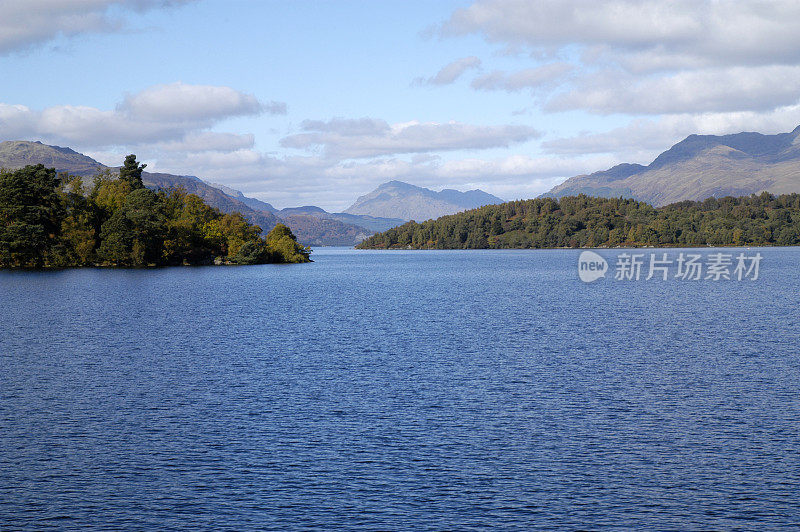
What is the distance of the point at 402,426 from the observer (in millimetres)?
30812

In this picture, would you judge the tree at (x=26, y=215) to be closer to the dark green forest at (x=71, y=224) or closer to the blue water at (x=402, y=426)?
the dark green forest at (x=71, y=224)

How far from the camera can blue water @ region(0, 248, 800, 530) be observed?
2180 cm

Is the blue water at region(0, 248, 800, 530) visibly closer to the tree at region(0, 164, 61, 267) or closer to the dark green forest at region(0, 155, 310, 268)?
the tree at region(0, 164, 61, 267)

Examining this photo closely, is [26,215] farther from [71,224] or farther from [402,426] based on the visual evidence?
[402,426]

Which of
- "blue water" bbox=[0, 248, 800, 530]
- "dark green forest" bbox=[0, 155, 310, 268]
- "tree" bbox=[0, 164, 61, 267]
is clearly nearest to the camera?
"blue water" bbox=[0, 248, 800, 530]

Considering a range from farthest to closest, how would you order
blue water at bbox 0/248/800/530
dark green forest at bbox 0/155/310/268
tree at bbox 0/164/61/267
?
dark green forest at bbox 0/155/310/268, tree at bbox 0/164/61/267, blue water at bbox 0/248/800/530

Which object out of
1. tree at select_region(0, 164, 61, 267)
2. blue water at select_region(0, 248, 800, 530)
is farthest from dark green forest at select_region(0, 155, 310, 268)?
blue water at select_region(0, 248, 800, 530)

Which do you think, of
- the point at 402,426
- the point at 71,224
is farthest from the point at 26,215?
the point at 402,426

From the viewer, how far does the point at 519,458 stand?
86.6 feet

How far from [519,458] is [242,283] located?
11901 cm

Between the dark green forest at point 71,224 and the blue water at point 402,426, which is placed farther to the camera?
the dark green forest at point 71,224

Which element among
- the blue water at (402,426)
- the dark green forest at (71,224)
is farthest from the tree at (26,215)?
the blue water at (402,426)

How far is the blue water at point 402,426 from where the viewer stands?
2180cm

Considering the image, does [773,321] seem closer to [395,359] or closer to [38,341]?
[395,359]
